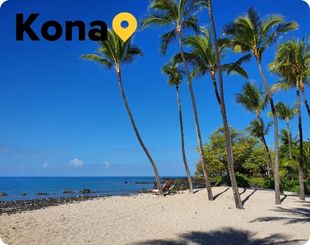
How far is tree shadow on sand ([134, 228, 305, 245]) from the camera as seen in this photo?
9.59 meters

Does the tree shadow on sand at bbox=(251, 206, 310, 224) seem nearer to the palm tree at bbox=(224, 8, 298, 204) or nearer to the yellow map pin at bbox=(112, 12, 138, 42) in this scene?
the palm tree at bbox=(224, 8, 298, 204)

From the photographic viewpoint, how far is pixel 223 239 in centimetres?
1025

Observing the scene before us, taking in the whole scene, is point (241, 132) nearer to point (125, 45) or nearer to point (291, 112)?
point (291, 112)

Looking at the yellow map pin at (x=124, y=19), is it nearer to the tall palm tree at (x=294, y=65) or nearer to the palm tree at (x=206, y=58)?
the palm tree at (x=206, y=58)

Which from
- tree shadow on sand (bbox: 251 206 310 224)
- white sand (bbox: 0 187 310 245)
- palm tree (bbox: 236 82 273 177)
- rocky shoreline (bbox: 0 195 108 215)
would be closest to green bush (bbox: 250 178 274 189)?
palm tree (bbox: 236 82 273 177)

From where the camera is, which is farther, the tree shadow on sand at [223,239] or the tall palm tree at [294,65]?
the tall palm tree at [294,65]


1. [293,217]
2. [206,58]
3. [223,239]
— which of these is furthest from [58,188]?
[223,239]

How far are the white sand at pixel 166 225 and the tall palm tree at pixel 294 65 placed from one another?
6284 mm

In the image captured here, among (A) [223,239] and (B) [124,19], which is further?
(B) [124,19]

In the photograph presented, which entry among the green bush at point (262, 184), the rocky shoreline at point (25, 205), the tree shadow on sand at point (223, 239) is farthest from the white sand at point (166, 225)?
the green bush at point (262, 184)

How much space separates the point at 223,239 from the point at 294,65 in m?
12.5

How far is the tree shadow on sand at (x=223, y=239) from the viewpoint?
9.59 meters

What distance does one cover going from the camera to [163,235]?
10.7 metres

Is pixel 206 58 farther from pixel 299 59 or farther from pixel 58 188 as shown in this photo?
pixel 58 188
